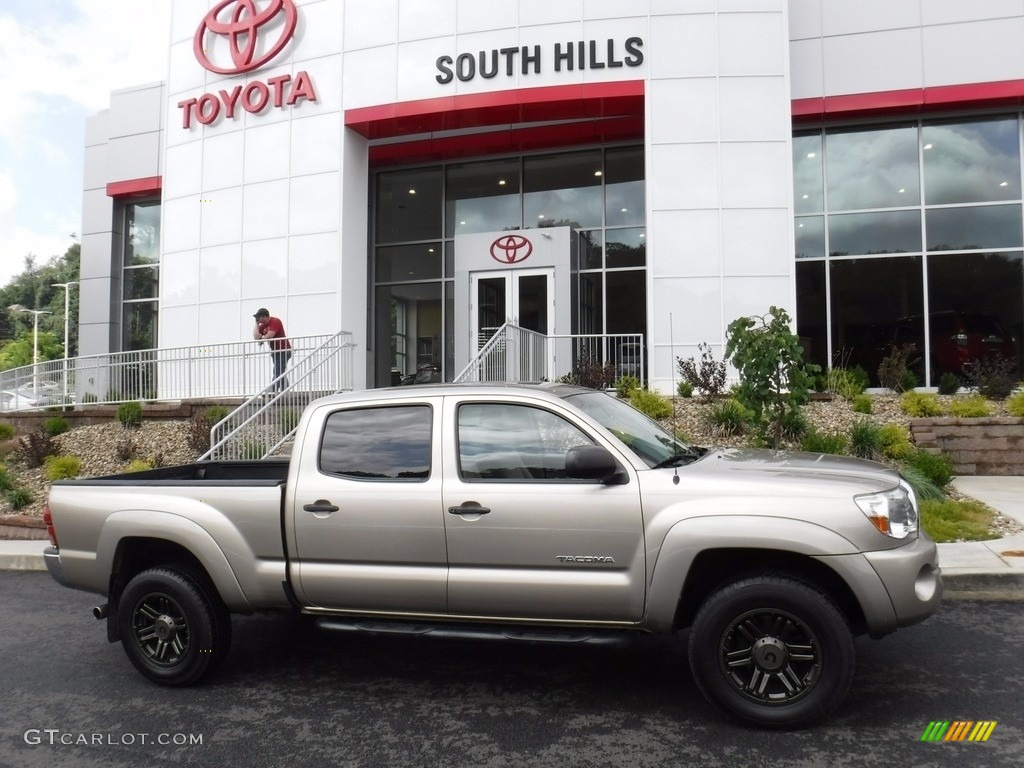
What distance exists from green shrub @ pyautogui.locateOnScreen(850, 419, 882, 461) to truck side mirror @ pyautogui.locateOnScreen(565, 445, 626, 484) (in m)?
7.54

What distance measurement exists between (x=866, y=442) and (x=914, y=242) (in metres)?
8.43

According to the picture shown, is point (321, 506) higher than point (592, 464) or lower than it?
lower

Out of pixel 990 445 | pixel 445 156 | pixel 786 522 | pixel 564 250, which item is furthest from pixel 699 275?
pixel 786 522

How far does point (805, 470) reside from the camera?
415 centimetres

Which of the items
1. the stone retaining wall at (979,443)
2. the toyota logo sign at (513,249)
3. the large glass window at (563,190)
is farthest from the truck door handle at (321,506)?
the large glass window at (563,190)

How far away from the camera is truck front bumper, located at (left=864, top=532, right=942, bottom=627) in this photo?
3775mm

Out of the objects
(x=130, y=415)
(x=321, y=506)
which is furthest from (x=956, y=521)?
(x=130, y=415)

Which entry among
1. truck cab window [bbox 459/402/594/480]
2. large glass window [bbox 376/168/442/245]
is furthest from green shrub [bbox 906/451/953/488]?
large glass window [bbox 376/168/442/245]

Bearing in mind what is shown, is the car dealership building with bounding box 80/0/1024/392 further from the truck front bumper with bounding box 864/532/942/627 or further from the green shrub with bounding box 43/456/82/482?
the truck front bumper with bounding box 864/532/942/627

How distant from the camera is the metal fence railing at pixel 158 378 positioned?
1611 centimetres

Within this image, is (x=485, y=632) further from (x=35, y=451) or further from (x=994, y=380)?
(x=994, y=380)

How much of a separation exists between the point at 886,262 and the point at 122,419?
15778 millimetres

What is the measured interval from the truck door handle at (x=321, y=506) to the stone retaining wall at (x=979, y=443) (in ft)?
30.8

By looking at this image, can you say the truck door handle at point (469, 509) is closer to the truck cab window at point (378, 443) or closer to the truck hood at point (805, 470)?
the truck cab window at point (378, 443)
